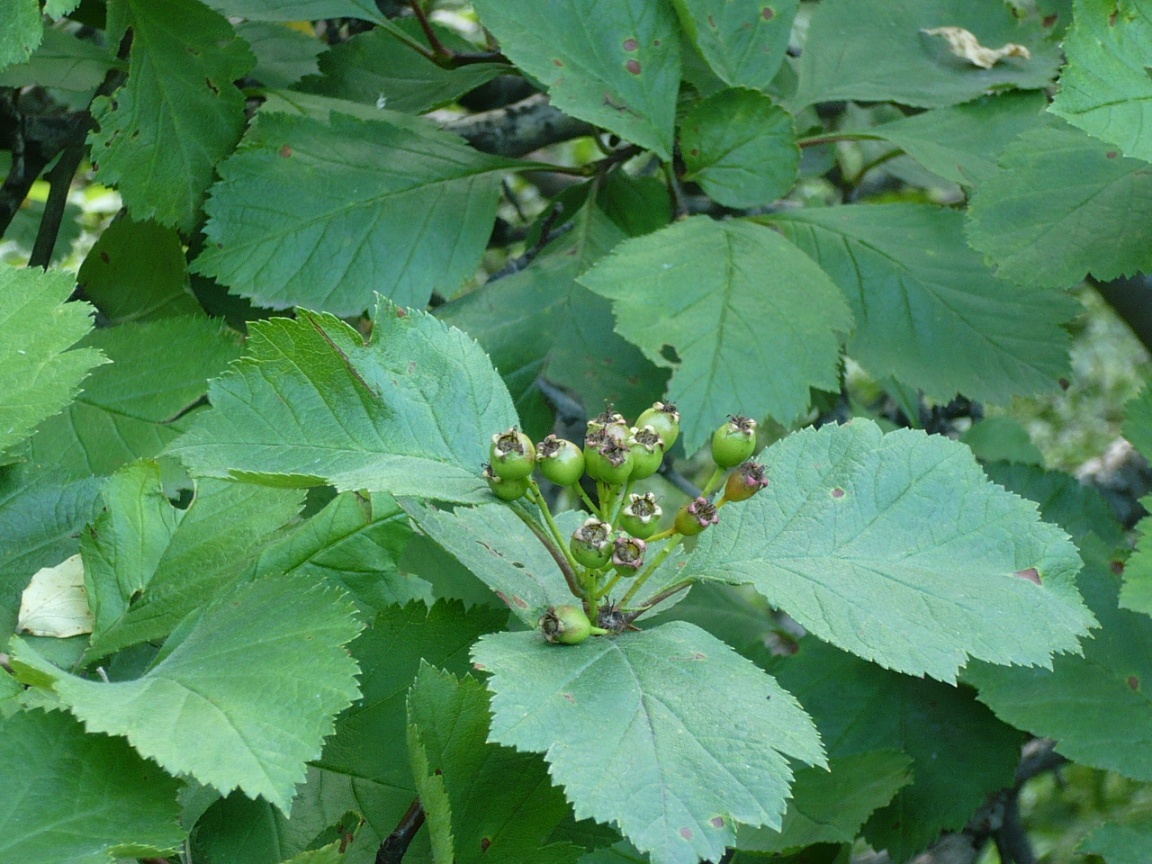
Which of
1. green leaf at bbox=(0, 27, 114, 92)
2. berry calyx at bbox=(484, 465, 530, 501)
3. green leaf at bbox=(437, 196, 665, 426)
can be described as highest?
green leaf at bbox=(0, 27, 114, 92)

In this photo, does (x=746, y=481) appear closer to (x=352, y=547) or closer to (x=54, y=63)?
(x=352, y=547)

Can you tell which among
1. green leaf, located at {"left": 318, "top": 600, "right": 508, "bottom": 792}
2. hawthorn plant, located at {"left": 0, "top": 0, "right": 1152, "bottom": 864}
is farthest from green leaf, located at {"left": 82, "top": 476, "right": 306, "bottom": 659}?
green leaf, located at {"left": 318, "top": 600, "right": 508, "bottom": 792}

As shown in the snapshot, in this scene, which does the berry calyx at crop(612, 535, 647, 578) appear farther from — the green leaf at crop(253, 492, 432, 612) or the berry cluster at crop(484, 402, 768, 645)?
the green leaf at crop(253, 492, 432, 612)

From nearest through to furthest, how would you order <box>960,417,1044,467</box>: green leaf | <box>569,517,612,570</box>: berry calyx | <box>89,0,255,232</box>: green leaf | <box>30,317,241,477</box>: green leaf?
<box>569,517,612,570</box>: berry calyx, <box>30,317,241,477</box>: green leaf, <box>89,0,255,232</box>: green leaf, <box>960,417,1044,467</box>: green leaf

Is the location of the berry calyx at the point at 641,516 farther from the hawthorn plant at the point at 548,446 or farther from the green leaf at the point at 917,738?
the green leaf at the point at 917,738

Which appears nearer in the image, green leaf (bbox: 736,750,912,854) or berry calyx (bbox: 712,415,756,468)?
berry calyx (bbox: 712,415,756,468)

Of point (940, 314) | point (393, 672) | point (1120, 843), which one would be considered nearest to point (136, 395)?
point (393, 672)
